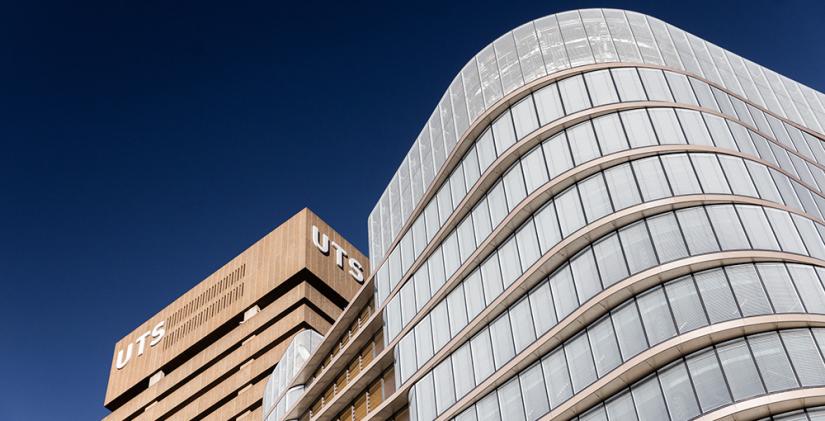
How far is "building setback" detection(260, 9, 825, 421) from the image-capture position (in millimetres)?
28391

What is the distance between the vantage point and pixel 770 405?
25703mm

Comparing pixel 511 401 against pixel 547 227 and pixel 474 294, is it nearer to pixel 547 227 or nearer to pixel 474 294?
pixel 474 294

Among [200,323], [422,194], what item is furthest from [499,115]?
[200,323]

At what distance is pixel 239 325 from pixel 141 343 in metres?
18.2

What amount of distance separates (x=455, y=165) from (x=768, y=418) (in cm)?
2106

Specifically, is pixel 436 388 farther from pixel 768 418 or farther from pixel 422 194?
pixel 768 418

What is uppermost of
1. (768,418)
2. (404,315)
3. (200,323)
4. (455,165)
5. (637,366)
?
(200,323)

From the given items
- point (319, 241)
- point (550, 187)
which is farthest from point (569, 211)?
point (319, 241)

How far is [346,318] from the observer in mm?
49156

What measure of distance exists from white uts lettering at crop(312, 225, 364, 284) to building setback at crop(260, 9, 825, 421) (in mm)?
32671

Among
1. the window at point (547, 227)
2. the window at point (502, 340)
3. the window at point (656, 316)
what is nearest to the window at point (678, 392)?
the window at point (656, 316)

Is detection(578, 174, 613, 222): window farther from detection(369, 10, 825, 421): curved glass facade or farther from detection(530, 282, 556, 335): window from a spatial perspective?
detection(530, 282, 556, 335): window

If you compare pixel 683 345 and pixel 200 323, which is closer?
pixel 683 345

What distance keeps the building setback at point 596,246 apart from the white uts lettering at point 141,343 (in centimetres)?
4574
